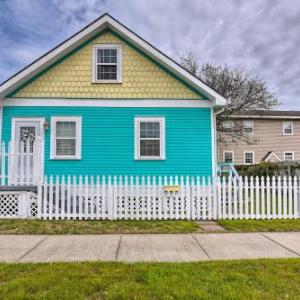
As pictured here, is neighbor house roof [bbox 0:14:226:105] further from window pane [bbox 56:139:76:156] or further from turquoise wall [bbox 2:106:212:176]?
window pane [bbox 56:139:76:156]

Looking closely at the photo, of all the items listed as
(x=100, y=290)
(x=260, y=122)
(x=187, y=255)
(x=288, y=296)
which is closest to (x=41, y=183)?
(x=187, y=255)

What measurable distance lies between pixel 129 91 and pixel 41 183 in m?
4.89

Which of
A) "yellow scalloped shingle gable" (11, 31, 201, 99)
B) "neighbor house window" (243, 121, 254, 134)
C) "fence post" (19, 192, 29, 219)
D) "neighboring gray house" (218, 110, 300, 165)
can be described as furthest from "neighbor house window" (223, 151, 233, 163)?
"fence post" (19, 192, 29, 219)

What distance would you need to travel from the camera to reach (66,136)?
41.0 ft

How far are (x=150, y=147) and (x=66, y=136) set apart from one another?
3.15 m

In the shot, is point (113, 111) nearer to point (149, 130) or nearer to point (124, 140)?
point (124, 140)

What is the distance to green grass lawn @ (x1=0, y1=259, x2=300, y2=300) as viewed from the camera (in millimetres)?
4070

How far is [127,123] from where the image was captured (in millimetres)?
12602

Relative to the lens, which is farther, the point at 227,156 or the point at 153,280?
the point at 227,156

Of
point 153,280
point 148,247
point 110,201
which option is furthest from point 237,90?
point 153,280

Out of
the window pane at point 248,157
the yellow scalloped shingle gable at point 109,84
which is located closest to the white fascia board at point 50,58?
the yellow scalloped shingle gable at point 109,84

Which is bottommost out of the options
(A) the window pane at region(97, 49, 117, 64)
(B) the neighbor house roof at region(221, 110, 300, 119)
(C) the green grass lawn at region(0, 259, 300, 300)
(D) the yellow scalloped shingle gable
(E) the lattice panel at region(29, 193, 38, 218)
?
(C) the green grass lawn at region(0, 259, 300, 300)

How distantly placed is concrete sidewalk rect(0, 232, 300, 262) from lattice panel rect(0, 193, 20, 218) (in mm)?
2384

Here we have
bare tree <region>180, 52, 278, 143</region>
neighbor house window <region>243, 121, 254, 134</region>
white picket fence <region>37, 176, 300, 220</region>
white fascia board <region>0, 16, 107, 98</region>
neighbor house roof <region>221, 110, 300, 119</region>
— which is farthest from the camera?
neighbor house window <region>243, 121, 254, 134</region>
